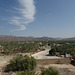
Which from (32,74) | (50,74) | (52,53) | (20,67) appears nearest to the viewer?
(32,74)

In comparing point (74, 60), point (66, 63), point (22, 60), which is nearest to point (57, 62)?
point (66, 63)

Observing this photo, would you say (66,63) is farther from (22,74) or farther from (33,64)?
(22,74)

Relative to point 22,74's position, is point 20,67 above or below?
below

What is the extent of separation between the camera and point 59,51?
3819 cm

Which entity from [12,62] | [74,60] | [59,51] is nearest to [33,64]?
[12,62]

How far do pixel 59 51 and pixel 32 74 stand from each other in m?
28.0

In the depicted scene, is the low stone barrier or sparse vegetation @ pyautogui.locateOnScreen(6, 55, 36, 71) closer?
sparse vegetation @ pyautogui.locateOnScreen(6, 55, 36, 71)

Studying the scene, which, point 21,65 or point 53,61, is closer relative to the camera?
point 21,65

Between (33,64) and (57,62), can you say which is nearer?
(33,64)

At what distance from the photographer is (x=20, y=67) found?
20016 millimetres

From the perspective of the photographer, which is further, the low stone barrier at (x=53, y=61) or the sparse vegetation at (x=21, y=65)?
the low stone barrier at (x=53, y=61)

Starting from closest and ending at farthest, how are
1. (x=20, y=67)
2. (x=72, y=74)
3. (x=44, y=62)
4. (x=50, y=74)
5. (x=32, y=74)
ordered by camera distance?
1. (x=32, y=74)
2. (x=50, y=74)
3. (x=72, y=74)
4. (x=20, y=67)
5. (x=44, y=62)

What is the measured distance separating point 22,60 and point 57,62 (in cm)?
894

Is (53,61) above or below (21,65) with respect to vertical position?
below
